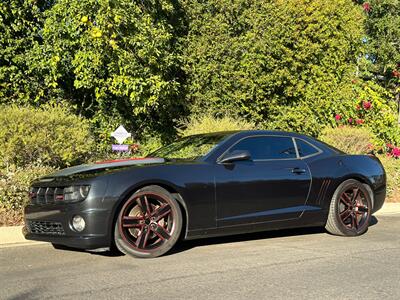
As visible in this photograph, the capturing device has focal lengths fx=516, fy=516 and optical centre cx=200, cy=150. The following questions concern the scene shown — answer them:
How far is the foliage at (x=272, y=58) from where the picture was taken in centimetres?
1363

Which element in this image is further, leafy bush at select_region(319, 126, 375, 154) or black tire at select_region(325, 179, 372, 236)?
leafy bush at select_region(319, 126, 375, 154)

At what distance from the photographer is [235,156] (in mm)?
6043

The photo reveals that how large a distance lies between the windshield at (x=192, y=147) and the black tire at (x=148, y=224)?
2.74 feet

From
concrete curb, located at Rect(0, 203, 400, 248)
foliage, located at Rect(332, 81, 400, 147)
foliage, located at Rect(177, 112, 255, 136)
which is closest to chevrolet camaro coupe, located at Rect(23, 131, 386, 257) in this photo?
concrete curb, located at Rect(0, 203, 400, 248)

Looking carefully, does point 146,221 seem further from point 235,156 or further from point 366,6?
point 366,6

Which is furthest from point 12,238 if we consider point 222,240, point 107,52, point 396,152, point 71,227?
point 396,152

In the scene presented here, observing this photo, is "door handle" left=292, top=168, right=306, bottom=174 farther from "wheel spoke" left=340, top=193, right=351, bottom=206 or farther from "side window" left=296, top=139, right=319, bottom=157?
"wheel spoke" left=340, top=193, right=351, bottom=206

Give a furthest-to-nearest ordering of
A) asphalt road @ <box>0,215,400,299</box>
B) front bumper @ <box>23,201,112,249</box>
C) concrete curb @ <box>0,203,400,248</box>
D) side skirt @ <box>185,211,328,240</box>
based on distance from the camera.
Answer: concrete curb @ <box>0,203,400,248</box> < side skirt @ <box>185,211,328,240</box> < front bumper @ <box>23,201,112,249</box> < asphalt road @ <box>0,215,400,299</box>

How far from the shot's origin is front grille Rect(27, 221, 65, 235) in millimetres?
5502

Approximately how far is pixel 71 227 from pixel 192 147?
198 centimetres

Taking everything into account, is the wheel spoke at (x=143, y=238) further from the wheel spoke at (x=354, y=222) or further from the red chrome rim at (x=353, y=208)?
the wheel spoke at (x=354, y=222)

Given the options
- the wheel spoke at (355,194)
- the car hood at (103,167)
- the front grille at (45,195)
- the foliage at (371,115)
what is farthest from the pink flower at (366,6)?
the front grille at (45,195)

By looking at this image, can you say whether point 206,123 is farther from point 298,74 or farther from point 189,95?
point 298,74

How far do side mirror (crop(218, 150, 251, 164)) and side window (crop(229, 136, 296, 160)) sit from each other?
23 cm
